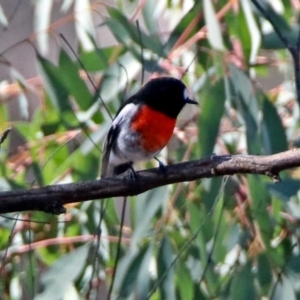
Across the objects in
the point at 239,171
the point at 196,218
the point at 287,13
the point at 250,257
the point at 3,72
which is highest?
the point at 239,171

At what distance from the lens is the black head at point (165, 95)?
2.26 meters

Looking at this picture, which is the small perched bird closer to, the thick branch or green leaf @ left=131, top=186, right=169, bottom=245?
green leaf @ left=131, top=186, right=169, bottom=245

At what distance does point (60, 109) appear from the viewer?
7.24 feet

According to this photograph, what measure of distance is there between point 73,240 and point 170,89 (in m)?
0.54

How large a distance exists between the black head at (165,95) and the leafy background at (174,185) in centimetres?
5

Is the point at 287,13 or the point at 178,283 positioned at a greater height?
the point at 287,13

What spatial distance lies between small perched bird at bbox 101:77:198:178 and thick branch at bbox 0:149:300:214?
58cm

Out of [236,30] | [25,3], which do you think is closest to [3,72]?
[25,3]

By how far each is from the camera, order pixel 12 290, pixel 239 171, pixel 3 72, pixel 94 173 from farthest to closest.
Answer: pixel 3 72 < pixel 12 290 < pixel 94 173 < pixel 239 171

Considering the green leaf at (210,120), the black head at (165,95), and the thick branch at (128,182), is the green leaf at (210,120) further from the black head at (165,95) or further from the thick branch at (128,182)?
the thick branch at (128,182)

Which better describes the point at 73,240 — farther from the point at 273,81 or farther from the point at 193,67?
the point at 273,81

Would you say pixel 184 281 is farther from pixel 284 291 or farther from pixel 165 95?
pixel 165 95

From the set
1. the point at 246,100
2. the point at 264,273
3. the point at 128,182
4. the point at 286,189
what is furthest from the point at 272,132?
the point at 128,182

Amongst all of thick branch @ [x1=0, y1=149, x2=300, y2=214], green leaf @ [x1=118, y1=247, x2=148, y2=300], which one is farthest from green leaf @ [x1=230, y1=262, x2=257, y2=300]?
thick branch @ [x1=0, y1=149, x2=300, y2=214]
